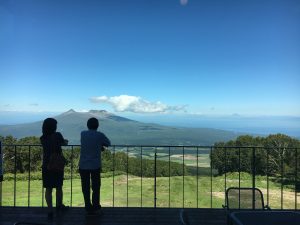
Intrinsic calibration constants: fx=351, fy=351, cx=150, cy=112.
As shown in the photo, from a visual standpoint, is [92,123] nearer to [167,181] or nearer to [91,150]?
[91,150]

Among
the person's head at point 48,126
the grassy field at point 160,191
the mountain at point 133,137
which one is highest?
the person's head at point 48,126

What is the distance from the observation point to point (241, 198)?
4.03 m

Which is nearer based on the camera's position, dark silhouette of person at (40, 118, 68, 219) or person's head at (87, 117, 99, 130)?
dark silhouette of person at (40, 118, 68, 219)

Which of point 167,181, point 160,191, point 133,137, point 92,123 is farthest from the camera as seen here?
point 133,137

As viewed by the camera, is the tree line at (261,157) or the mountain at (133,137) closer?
the tree line at (261,157)

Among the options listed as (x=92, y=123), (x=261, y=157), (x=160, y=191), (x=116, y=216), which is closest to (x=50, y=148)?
(x=92, y=123)

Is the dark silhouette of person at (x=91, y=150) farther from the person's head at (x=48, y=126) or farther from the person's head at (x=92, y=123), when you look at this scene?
the person's head at (x=48, y=126)

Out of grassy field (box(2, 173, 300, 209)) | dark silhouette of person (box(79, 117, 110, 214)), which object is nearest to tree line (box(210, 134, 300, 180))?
grassy field (box(2, 173, 300, 209))

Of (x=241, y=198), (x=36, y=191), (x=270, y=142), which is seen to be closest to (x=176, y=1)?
(x=270, y=142)

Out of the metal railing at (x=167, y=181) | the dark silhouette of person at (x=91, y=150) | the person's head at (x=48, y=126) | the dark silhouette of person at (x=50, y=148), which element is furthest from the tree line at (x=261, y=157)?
the person's head at (x=48, y=126)

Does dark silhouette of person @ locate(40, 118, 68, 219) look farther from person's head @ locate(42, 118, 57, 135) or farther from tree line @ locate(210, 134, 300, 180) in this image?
tree line @ locate(210, 134, 300, 180)

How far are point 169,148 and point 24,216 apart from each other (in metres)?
2.84

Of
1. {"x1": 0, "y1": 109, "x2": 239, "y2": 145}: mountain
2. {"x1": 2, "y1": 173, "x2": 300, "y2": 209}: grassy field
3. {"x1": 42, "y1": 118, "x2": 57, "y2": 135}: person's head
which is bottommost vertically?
{"x1": 2, "y1": 173, "x2": 300, "y2": 209}: grassy field

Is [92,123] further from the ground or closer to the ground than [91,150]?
further from the ground
